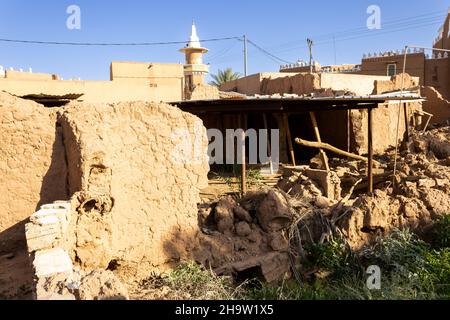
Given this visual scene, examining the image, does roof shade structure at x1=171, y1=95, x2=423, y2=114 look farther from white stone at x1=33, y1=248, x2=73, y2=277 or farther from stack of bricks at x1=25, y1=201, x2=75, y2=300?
white stone at x1=33, y1=248, x2=73, y2=277

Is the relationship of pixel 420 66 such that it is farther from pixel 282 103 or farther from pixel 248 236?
pixel 248 236

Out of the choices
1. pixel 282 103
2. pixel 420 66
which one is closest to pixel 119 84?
pixel 282 103

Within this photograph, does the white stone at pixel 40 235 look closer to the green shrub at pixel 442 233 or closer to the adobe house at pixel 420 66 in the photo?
the green shrub at pixel 442 233

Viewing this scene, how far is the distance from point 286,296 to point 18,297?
2753 millimetres

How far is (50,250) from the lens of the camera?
11.6ft

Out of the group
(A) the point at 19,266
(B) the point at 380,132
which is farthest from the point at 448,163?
(A) the point at 19,266

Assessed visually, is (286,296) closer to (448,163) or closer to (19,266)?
(19,266)

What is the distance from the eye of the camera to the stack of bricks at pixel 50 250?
9.57ft

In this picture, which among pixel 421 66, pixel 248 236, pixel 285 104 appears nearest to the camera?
pixel 248 236

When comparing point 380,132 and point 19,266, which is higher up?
point 380,132

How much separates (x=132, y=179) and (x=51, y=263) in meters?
1.60

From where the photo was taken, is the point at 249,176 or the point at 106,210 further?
the point at 249,176

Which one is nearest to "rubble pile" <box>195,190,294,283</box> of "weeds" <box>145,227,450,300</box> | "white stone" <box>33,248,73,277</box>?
"weeds" <box>145,227,450,300</box>
